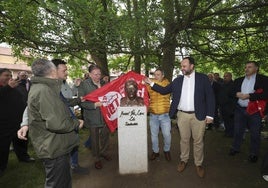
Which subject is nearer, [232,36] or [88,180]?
[88,180]

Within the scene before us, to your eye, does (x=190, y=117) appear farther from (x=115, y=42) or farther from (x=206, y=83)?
(x=115, y=42)

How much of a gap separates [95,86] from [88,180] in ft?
6.90

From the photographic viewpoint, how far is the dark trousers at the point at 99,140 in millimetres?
5288

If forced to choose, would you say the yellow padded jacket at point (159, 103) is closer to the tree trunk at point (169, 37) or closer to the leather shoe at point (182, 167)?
the leather shoe at point (182, 167)

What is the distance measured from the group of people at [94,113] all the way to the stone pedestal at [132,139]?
0.39m

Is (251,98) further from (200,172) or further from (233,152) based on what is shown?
(200,172)

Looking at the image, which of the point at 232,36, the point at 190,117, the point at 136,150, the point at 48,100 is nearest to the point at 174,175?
the point at 136,150

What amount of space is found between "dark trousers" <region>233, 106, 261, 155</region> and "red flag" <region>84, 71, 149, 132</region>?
2.36 meters

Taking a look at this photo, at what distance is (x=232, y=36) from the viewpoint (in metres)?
9.56

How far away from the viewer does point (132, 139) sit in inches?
194

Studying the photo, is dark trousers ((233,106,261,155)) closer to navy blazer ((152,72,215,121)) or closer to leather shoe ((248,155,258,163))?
leather shoe ((248,155,258,163))

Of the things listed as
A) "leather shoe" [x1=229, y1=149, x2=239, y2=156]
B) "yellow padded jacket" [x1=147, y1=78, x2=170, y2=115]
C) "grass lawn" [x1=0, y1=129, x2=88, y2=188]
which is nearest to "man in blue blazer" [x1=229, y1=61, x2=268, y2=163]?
"leather shoe" [x1=229, y1=149, x2=239, y2=156]

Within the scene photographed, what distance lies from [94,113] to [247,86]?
3.76 meters

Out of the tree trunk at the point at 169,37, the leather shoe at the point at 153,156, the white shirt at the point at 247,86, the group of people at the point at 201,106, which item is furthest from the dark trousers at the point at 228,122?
the leather shoe at the point at 153,156
